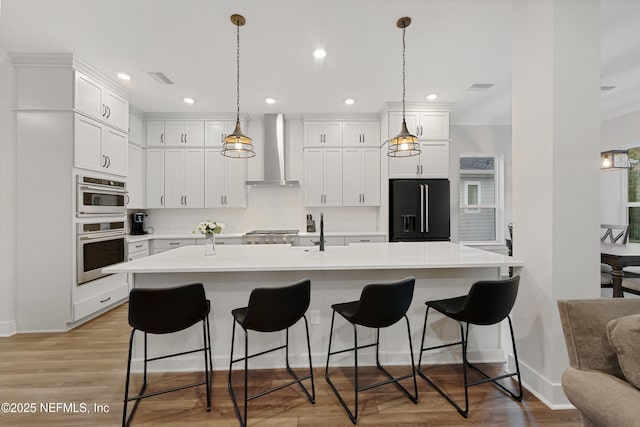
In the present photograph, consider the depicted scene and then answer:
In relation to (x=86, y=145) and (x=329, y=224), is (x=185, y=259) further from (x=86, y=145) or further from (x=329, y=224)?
(x=329, y=224)

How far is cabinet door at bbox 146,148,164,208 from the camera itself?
4.72 metres

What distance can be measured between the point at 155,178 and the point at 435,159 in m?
4.46

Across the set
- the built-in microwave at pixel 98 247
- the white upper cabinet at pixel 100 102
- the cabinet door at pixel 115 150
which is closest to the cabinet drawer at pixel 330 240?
the built-in microwave at pixel 98 247

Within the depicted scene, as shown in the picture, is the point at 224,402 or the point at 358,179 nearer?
the point at 224,402

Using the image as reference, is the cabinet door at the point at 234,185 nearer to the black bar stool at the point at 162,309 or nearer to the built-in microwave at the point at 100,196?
the built-in microwave at the point at 100,196

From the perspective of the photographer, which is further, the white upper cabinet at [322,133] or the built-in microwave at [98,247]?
the white upper cabinet at [322,133]

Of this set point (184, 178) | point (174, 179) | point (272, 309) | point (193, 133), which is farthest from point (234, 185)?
point (272, 309)

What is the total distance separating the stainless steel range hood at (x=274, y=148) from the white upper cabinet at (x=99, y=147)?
6.26 ft

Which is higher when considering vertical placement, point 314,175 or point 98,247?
point 314,175

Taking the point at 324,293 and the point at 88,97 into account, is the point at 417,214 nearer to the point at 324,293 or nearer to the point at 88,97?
the point at 324,293

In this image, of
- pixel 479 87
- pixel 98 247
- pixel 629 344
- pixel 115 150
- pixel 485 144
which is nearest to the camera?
pixel 629 344

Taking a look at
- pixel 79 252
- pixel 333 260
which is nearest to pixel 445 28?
pixel 333 260

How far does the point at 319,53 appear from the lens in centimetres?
298

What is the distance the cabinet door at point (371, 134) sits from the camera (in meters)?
4.83
